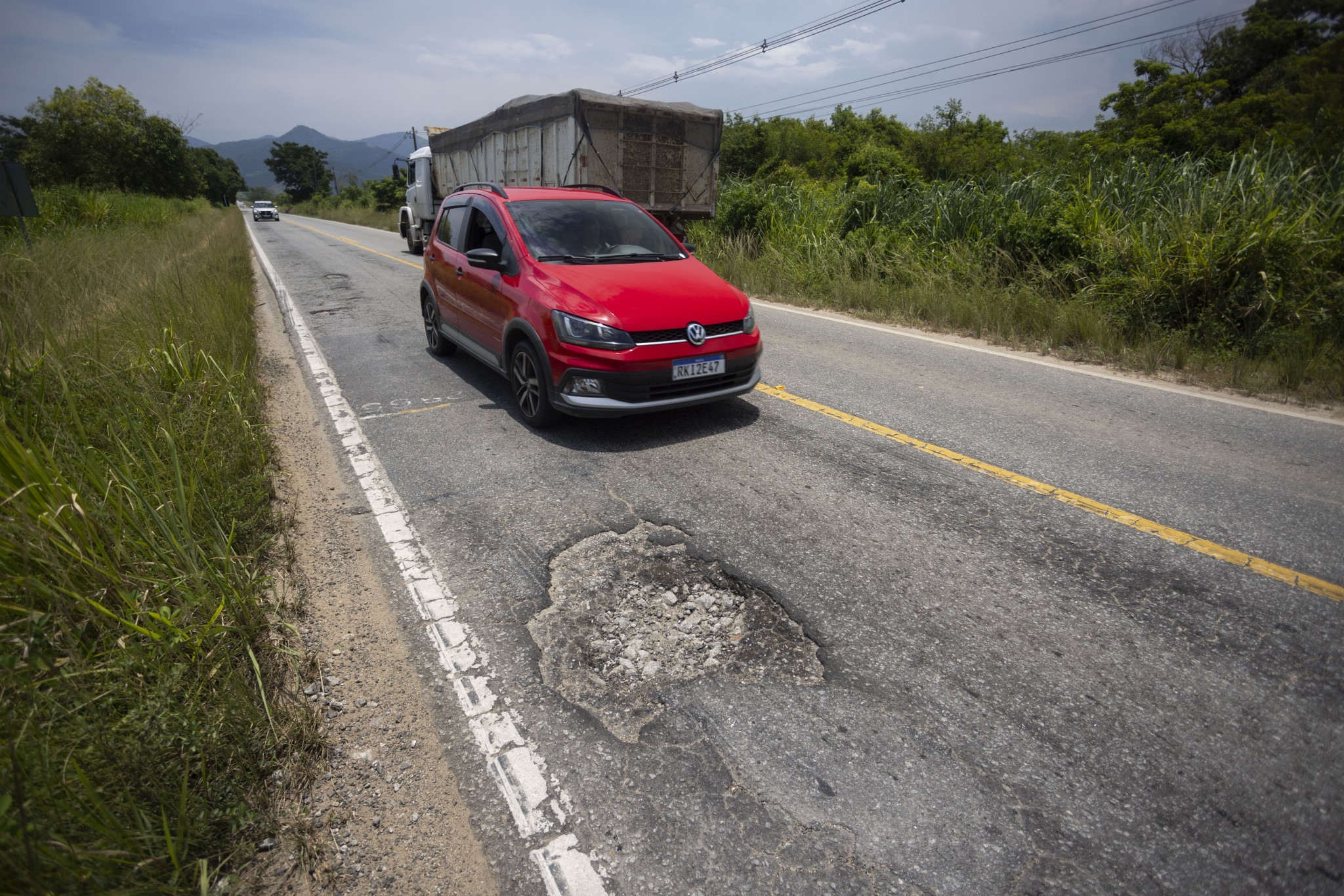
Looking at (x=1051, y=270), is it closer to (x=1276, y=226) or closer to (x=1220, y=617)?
(x=1276, y=226)

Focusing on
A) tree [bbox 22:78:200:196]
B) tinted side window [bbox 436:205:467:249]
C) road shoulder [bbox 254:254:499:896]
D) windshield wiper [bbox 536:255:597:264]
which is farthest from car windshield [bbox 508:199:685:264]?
tree [bbox 22:78:200:196]

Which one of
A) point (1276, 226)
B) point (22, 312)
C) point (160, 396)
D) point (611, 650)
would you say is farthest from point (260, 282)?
point (1276, 226)

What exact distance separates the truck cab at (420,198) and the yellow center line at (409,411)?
14.0 metres

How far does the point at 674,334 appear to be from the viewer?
4.73 meters

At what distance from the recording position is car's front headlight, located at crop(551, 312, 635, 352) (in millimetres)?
4578

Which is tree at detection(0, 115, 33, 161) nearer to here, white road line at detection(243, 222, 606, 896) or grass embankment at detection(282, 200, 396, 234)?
grass embankment at detection(282, 200, 396, 234)

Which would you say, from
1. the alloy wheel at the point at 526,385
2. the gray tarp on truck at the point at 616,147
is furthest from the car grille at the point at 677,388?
the gray tarp on truck at the point at 616,147

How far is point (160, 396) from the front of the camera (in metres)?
4.02

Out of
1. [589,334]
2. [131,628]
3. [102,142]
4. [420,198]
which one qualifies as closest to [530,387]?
[589,334]

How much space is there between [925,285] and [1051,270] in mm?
1690

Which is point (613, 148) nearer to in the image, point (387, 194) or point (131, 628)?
point (131, 628)

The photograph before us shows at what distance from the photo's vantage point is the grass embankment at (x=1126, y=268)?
6.78 meters

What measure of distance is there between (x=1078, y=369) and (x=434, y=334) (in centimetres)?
705

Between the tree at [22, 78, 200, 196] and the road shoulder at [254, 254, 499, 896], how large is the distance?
4013cm
